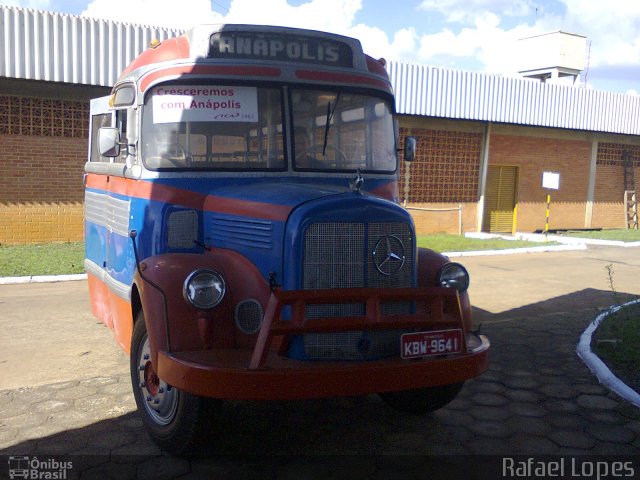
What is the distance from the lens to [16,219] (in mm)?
12461

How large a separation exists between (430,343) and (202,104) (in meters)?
2.25

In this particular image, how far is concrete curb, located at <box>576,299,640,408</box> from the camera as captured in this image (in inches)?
198

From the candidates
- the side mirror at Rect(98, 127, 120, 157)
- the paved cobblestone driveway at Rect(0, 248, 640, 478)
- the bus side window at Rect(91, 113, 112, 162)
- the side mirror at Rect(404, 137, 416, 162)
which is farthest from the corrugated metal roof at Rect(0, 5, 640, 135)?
the paved cobblestone driveway at Rect(0, 248, 640, 478)

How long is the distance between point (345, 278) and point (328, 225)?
1.10ft

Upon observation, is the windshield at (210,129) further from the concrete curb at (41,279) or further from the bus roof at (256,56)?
the concrete curb at (41,279)

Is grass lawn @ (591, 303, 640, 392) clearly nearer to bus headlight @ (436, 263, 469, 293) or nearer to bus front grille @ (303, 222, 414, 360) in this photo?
bus headlight @ (436, 263, 469, 293)

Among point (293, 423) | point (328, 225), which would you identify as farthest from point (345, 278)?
point (293, 423)

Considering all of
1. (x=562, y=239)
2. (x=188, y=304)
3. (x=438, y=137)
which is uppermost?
(x=438, y=137)

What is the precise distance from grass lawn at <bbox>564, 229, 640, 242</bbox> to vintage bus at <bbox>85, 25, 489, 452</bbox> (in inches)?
581

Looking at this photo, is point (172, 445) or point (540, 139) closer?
point (172, 445)

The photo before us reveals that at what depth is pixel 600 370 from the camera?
18.5ft

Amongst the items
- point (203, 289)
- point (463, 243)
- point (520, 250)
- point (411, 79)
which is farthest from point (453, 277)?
point (411, 79)

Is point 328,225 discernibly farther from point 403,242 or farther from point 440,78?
point 440,78

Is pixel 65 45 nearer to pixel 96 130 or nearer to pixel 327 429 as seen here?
pixel 96 130
